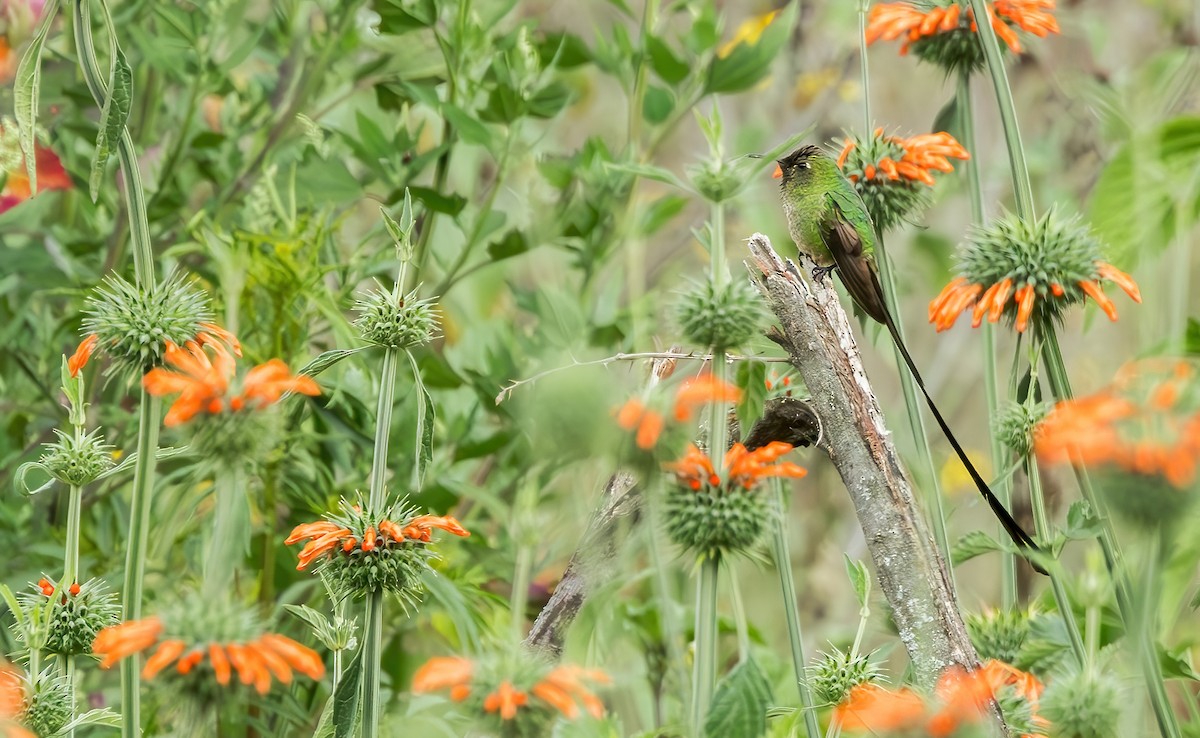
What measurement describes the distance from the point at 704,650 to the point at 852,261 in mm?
492

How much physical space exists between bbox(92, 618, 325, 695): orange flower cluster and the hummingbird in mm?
530

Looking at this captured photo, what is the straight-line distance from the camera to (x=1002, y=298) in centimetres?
83

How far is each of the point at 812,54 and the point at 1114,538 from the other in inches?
83.8

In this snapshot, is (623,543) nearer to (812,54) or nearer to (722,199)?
(722,199)

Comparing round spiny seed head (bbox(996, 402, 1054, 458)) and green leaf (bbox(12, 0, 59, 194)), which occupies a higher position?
green leaf (bbox(12, 0, 59, 194))

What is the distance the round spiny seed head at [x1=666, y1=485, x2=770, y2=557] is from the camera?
0.64 meters

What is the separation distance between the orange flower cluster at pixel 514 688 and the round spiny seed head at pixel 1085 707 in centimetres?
32

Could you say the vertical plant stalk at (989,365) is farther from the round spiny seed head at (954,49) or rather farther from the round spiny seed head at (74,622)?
the round spiny seed head at (74,622)

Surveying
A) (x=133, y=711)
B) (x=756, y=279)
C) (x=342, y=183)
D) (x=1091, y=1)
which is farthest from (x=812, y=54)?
(x=133, y=711)

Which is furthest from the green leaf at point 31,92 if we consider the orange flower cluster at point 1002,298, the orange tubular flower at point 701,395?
the orange flower cluster at point 1002,298

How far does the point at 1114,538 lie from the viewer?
785mm

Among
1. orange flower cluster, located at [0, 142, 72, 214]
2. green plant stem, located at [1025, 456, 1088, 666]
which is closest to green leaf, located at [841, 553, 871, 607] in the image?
green plant stem, located at [1025, 456, 1088, 666]

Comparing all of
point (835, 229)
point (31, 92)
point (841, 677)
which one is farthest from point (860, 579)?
point (31, 92)

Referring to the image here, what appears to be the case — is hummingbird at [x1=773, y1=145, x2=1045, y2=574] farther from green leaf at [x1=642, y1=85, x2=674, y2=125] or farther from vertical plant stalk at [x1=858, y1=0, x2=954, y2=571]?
green leaf at [x1=642, y1=85, x2=674, y2=125]
